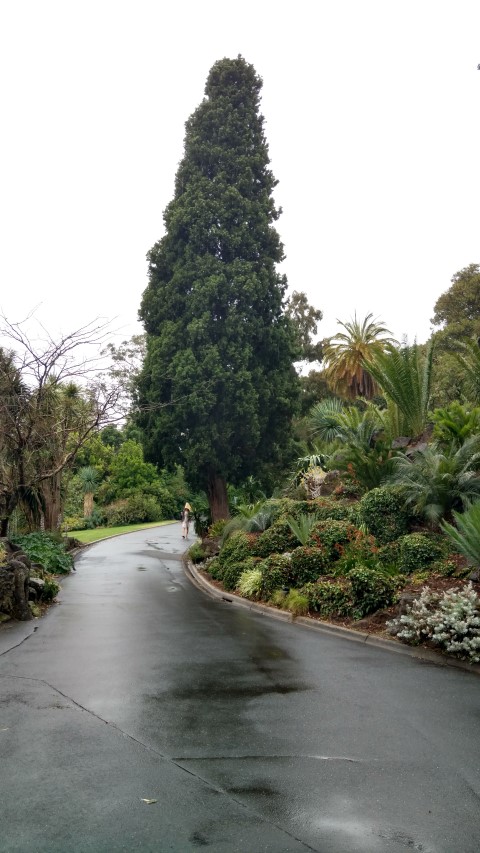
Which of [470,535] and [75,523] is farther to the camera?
[75,523]

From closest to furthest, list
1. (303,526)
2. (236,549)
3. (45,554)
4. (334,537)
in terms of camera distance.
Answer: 1. (334,537)
2. (303,526)
3. (236,549)
4. (45,554)

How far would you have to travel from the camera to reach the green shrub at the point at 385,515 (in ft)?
48.3

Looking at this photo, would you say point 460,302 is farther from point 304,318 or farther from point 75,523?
point 75,523

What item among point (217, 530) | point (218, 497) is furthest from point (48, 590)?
point (218, 497)

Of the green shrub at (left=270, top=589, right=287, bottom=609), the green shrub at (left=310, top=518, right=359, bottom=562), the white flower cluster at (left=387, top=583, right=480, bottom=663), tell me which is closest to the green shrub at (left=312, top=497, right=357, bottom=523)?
the green shrub at (left=310, top=518, right=359, bottom=562)

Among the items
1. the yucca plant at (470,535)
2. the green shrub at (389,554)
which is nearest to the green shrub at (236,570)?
the green shrub at (389,554)

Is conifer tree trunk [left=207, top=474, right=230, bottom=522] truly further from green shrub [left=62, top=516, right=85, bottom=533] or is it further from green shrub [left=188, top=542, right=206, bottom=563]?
green shrub [left=62, top=516, right=85, bottom=533]

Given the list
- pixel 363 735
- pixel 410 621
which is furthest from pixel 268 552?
pixel 363 735

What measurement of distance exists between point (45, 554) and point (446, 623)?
14.5 metres

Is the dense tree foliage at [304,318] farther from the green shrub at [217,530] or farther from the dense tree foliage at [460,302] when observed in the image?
the green shrub at [217,530]

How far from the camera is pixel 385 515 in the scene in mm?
14992

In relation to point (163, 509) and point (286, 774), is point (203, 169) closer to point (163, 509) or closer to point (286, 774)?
point (286, 774)

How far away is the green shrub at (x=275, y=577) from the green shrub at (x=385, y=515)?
1876 mm

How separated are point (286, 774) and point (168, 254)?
87.9ft
